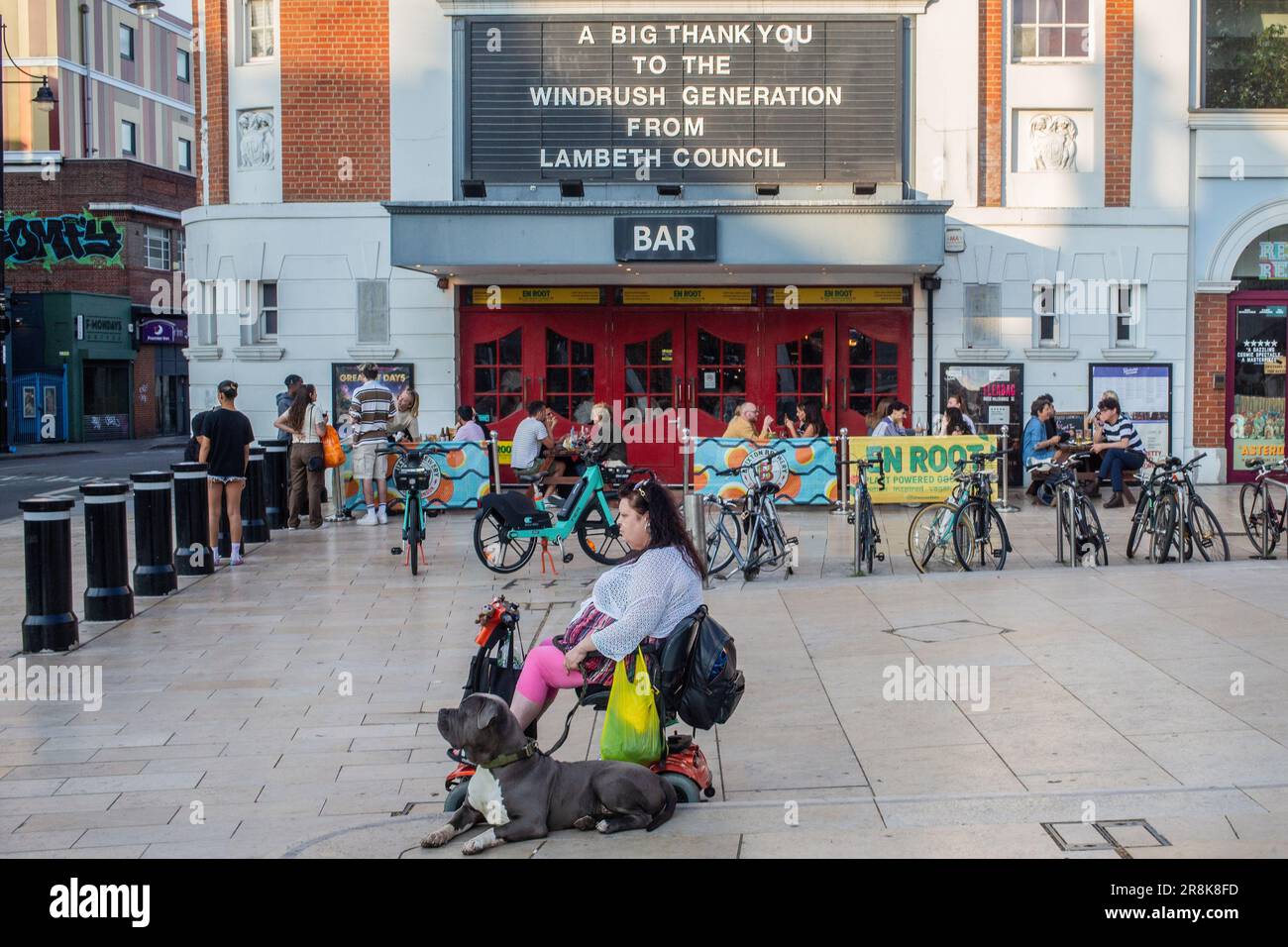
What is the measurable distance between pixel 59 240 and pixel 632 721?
1804 inches

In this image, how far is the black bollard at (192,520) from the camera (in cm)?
1338

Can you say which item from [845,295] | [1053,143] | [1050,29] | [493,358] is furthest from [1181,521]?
[493,358]

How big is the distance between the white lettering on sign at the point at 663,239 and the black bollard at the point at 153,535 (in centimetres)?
915

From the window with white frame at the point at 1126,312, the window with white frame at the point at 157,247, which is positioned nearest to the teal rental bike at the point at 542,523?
the window with white frame at the point at 1126,312

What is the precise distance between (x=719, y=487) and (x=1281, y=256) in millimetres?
10381

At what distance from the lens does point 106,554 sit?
1131cm

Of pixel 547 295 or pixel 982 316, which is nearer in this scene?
pixel 982 316

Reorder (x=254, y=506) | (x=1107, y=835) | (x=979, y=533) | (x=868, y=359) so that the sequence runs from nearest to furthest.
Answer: (x=1107, y=835) < (x=979, y=533) < (x=254, y=506) < (x=868, y=359)

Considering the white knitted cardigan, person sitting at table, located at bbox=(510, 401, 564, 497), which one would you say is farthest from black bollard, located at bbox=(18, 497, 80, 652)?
person sitting at table, located at bbox=(510, 401, 564, 497)

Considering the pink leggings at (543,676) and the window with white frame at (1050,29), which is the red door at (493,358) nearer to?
the window with white frame at (1050,29)

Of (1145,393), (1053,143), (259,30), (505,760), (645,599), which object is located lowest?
(505,760)

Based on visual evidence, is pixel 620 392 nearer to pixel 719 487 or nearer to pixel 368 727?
pixel 719 487

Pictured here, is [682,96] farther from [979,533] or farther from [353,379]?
[979,533]

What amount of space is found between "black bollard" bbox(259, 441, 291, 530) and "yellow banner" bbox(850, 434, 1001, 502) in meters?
7.25
